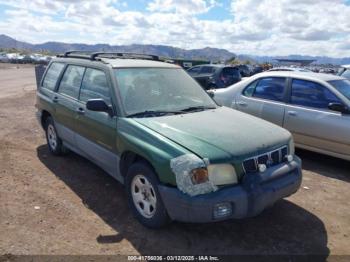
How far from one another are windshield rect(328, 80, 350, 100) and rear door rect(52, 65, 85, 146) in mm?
4323

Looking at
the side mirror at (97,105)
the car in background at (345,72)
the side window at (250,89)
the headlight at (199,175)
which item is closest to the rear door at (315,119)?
the side window at (250,89)

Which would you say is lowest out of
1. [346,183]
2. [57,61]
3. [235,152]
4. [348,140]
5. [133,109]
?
[346,183]

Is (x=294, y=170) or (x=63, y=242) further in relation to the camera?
(x=294, y=170)

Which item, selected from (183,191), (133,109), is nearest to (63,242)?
(183,191)

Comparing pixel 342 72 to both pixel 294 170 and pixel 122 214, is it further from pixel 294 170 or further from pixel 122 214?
pixel 122 214

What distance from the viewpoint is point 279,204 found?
4.75 meters

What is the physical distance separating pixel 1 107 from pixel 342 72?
35.8 ft

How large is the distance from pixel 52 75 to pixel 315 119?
4.66 m

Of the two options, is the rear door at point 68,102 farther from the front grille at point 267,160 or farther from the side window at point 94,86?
the front grille at point 267,160

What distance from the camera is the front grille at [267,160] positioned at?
3.66 m

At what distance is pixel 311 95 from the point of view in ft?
21.3

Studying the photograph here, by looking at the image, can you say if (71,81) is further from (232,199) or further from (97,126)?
(232,199)

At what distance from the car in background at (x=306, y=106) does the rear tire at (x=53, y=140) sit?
2.79 metres

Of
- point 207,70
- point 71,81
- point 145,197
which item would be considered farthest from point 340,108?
point 207,70
